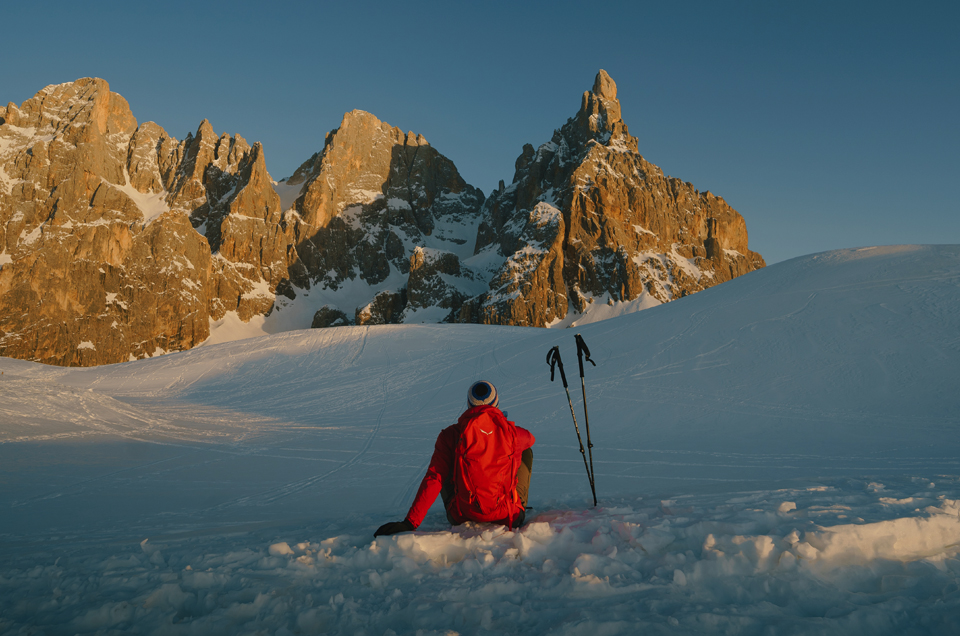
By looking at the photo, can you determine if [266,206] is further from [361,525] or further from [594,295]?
[361,525]

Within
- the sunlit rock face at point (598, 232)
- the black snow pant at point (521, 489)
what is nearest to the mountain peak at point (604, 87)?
the sunlit rock face at point (598, 232)

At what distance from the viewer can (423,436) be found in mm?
13125

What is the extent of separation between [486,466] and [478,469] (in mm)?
74

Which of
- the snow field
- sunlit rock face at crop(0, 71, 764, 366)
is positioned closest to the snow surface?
the snow field

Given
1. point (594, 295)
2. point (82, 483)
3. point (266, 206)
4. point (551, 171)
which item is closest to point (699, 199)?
point (551, 171)

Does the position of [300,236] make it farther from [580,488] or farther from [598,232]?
[580,488]

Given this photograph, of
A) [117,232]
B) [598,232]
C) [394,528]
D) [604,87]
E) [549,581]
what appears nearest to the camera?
[549,581]

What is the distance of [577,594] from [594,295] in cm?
12511

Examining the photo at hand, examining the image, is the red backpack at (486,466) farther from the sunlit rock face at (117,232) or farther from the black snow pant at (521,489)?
the sunlit rock face at (117,232)

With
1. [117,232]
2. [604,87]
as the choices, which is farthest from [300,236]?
[604,87]

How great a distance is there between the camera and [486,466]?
4.18 m

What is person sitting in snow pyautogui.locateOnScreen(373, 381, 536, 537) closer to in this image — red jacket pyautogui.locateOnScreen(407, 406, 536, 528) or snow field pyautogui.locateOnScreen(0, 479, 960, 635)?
red jacket pyautogui.locateOnScreen(407, 406, 536, 528)

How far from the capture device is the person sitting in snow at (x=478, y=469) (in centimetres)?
411

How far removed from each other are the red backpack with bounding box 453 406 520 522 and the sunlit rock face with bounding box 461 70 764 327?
349 ft
